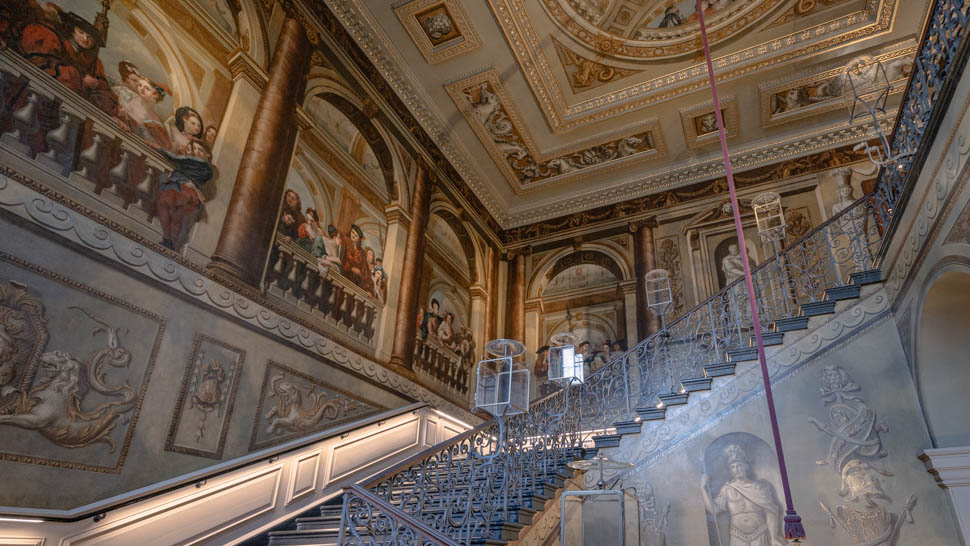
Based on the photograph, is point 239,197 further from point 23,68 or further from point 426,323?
point 426,323

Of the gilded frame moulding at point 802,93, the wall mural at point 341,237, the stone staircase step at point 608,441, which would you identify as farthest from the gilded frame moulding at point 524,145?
the stone staircase step at point 608,441

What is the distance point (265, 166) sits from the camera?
6.06 m

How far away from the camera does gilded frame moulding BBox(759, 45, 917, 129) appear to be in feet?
28.5

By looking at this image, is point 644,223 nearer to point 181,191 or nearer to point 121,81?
point 181,191

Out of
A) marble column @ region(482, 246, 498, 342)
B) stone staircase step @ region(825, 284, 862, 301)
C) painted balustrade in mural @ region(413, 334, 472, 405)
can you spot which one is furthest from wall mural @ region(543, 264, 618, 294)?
stone staircase step @ region(825, 284, 862, 301)

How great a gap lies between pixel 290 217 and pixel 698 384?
4900mm

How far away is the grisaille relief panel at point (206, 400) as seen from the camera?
4.71 meters

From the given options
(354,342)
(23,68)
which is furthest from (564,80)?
(23,68)

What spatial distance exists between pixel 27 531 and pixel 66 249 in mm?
1926

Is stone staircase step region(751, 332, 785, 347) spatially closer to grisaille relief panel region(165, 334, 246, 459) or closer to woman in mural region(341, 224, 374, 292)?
woman in mural region(341, 224, 374, 292)

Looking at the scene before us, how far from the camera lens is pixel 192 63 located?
5504 mm

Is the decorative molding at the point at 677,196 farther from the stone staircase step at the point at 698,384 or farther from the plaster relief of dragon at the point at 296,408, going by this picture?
the plaster relief of dragon at the point at 296,408

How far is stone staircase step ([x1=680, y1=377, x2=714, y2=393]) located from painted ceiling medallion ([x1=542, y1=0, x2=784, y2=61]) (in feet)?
18.0

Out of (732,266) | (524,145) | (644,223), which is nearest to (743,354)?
(732,266)
